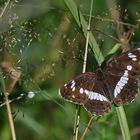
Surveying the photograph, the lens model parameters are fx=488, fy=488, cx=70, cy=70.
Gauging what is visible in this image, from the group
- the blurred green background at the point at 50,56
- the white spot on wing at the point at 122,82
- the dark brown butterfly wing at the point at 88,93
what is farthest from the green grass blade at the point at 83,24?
the white spot on wing at the point at 122,82

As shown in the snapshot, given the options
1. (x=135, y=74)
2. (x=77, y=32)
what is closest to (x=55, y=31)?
(x=77, y=32)

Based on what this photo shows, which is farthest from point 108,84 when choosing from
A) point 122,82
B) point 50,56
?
point 50,56

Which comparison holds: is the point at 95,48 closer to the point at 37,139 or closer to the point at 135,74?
the point at 135,74

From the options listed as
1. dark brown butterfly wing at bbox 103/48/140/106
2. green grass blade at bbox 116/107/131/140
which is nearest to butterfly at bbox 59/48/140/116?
dark brown butterfly wing at bbox 103/48/140/106

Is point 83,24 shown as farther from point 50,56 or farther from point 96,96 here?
point 50,56

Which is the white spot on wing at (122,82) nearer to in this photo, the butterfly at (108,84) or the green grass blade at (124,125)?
the butterfly at (108,84)

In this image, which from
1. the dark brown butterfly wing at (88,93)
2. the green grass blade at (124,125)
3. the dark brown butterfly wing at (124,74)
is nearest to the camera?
the green grass blade at (124,125)
